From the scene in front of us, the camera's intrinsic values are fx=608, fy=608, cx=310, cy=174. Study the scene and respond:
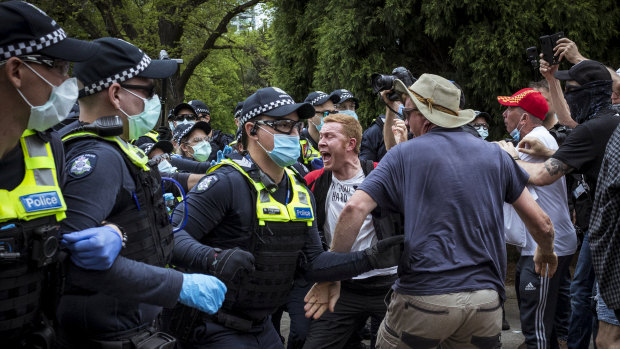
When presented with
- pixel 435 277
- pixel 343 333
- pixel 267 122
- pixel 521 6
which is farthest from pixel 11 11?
pixel 521 6

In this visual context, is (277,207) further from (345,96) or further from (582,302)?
(345,96)

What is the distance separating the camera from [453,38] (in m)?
8.91

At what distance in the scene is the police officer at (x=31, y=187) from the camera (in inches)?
76.7

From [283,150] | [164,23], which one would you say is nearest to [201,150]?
[283,150]

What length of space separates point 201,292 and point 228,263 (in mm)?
461

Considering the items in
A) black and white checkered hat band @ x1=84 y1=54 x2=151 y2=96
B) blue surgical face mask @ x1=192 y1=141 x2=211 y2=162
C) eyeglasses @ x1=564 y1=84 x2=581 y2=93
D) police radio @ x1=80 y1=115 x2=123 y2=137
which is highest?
black and white checkered hat band @ x1=84 y1=54 x2=151 y2=96

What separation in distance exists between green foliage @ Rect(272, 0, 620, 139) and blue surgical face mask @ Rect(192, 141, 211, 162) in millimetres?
2995

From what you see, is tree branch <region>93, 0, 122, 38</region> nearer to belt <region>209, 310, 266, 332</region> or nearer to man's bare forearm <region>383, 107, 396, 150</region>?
man's bare forearm <region>383, 107, 396, 150</region>

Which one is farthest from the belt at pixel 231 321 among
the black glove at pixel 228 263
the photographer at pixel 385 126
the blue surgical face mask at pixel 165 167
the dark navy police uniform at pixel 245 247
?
the blue surgical face mask at pixel 165 167

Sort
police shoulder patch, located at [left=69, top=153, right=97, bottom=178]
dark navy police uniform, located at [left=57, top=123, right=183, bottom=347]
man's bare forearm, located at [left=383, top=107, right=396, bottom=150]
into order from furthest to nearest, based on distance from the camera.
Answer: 1. man's bare forearm, located at [left=383, top=107, right=396, bottom=150]
2. police shoulder patch, located at [left=69, top=153, right=97, bottom=178]
3. dark navy police uniform, located at [left=57, top=123, right=183, bottom=347]

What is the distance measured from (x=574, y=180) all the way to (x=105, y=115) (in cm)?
461

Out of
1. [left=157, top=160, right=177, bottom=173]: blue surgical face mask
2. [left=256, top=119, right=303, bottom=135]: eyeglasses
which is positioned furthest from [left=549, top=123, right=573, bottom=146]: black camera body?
[left=157, top=160, right=177, bottom=173]: blue surgical face mask

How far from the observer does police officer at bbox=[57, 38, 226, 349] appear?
2219 mm

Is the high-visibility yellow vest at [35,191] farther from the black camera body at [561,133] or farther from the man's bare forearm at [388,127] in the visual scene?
the black camera body at [561,133]
